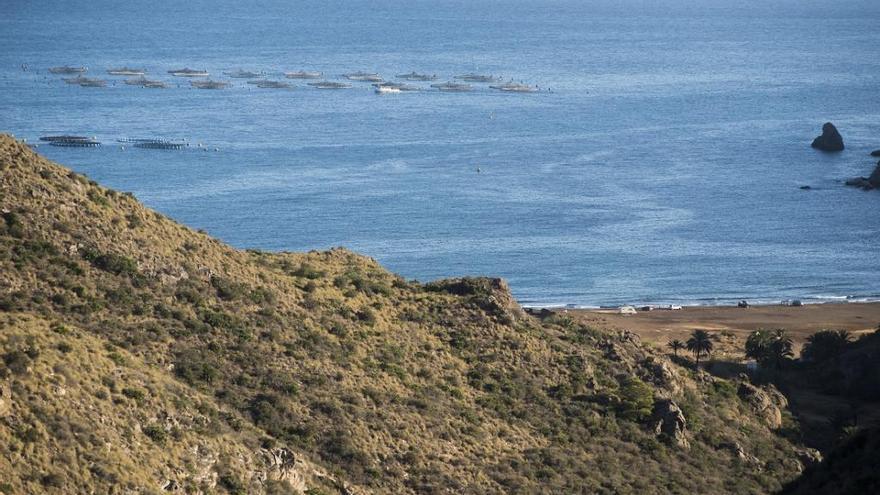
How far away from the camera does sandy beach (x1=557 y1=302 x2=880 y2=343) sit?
8512 cm

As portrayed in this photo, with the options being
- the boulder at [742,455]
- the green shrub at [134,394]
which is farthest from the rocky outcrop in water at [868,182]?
the green shrub at [134,394]

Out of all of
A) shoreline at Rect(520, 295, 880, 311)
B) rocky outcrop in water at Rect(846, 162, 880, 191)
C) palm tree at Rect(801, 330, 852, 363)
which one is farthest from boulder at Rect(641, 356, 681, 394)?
rocky outcrop in water at Rect(846, 162, 880, 191)

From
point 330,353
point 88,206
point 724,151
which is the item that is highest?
point 724,151

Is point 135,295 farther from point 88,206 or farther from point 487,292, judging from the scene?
Answer: point 487,292

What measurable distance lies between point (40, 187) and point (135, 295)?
585 cm

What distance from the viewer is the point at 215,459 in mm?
37281

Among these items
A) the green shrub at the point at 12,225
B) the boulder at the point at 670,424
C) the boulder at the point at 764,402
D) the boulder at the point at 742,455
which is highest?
the green shrub at the point at 12,225

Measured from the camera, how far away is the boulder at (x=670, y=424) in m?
51.1

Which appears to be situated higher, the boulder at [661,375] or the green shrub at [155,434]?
the boulder at [661,375]

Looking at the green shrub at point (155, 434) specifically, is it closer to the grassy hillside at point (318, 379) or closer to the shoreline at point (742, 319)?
the grassy hillside at point (318, 379)

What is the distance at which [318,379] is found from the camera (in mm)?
45812

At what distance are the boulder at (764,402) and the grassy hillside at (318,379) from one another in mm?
117

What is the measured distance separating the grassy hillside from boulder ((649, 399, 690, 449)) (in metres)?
0.08

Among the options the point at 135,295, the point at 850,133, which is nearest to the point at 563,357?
the point at 135,295
